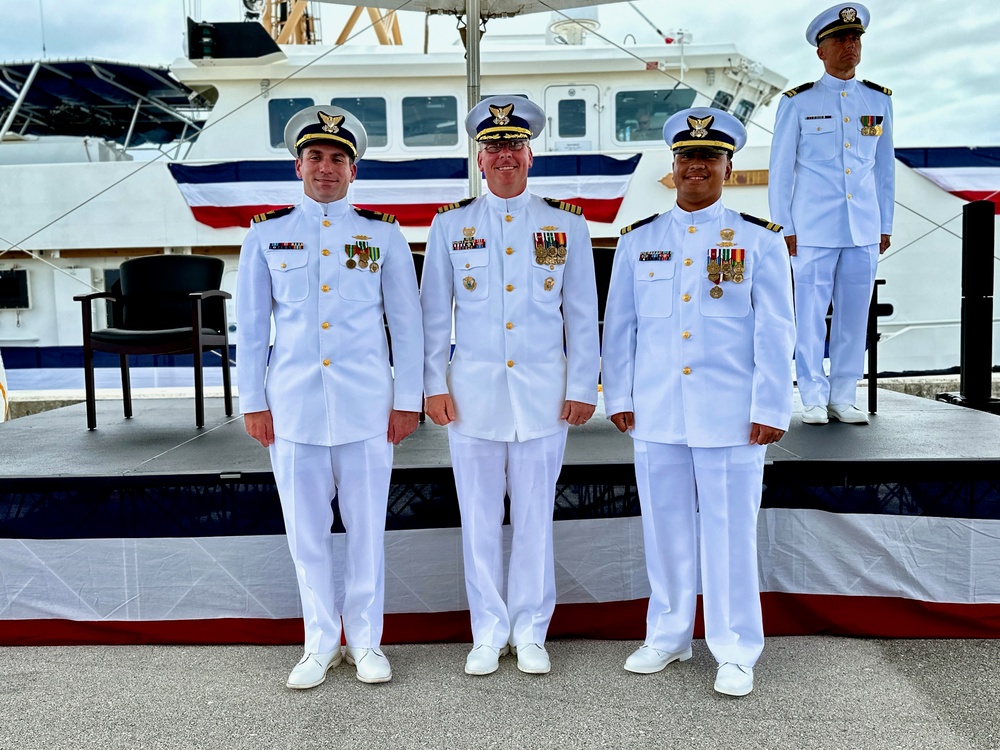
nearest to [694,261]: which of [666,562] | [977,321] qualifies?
[666,562]

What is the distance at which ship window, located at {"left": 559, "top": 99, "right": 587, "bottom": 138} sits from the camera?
805 cm

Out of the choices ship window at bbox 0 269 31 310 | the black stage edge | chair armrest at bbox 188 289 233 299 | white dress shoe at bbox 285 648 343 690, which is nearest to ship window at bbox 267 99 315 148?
ship window at bbox 0 269 31 310

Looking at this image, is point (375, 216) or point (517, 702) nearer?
point (517, 702)

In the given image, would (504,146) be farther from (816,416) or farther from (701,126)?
(816,416)

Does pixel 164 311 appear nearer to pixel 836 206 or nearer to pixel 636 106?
pixel 836 206

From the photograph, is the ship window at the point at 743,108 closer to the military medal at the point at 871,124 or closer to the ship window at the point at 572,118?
the ship window at the point at 572,118

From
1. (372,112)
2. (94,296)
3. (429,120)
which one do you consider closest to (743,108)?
(429,120)

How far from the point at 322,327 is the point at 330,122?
0.50m

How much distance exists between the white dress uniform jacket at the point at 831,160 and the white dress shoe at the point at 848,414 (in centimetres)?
62

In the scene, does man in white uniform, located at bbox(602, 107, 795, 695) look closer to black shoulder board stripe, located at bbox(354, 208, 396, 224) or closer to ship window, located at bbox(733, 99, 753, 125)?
black shoulder board stripe, located at bbox(354, 208, 396, 224)

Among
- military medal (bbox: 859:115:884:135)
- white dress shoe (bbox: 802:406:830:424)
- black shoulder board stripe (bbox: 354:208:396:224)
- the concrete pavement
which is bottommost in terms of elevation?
the concrete pavement

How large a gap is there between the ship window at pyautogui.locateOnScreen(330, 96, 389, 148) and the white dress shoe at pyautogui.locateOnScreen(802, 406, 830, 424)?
593cm

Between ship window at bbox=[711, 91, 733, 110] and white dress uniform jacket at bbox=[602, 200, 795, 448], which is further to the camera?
ship window at bbox=[711, 91, 733, 110]

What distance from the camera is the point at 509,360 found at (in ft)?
6.77
